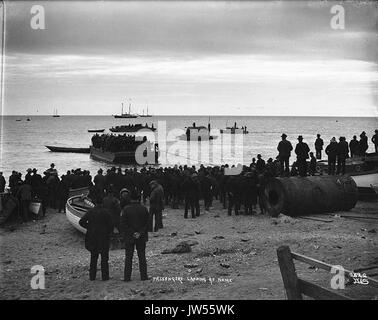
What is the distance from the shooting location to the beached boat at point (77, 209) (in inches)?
535

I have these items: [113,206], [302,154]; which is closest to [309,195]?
[302,154]

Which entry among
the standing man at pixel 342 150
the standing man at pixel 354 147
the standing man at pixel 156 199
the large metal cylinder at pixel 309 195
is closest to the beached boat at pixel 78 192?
the standing man at pixel 156 199

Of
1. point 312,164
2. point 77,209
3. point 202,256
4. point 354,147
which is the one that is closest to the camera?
point 202,256

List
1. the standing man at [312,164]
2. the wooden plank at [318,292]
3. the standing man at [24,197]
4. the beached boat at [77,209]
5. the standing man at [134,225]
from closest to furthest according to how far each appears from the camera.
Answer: the wooden plank at [318,292]
the standing man at [134,225]
the beached boat at [77,209]
the standing man at [24,197]
the standing man at [312,164]

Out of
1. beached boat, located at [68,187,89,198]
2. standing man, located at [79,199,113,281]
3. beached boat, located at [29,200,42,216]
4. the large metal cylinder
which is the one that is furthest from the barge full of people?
standing man, located at [79,199,113,281]

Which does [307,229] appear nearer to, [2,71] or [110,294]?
[110,294]

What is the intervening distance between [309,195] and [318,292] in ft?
28.0

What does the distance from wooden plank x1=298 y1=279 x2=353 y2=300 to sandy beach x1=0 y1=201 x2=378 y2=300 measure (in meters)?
1.40

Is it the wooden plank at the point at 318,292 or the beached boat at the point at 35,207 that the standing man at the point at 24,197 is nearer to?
the beached boat at the point at 35,207

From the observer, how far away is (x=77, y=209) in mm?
14602

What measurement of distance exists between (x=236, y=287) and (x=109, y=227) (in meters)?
2.68

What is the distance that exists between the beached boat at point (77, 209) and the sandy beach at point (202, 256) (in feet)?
1.42

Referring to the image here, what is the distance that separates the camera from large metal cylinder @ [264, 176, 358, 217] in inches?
557

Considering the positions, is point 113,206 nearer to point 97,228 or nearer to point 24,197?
point 97,228
